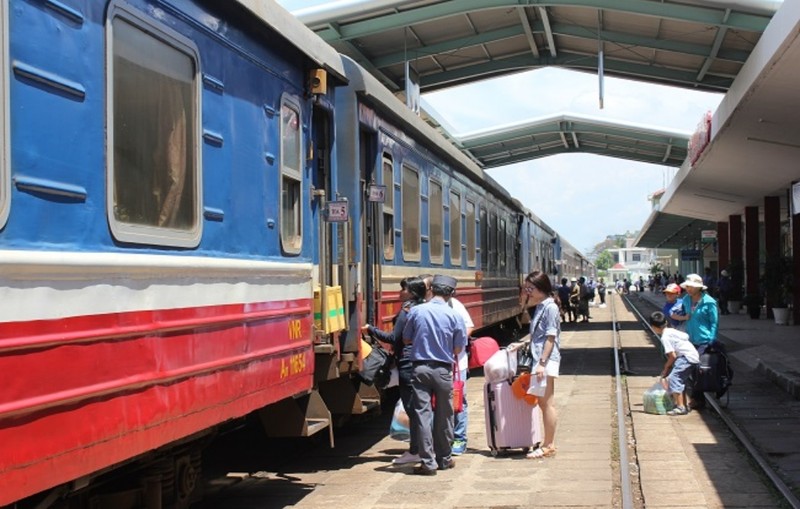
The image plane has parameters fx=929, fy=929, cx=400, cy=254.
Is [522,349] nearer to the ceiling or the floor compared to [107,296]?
nearer to the floor

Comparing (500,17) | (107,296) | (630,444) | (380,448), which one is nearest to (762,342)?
(500,17)

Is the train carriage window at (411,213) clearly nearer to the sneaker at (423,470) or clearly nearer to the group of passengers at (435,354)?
the group of passengers at (435,354)

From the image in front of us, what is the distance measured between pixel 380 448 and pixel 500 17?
44.9 feet

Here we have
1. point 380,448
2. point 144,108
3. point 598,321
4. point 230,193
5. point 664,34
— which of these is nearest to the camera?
point 144,108

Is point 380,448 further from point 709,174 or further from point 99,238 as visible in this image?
point 709,174

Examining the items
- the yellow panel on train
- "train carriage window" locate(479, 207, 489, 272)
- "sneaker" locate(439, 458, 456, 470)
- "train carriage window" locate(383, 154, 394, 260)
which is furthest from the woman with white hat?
the yellow panel on train

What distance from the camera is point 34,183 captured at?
3480mm

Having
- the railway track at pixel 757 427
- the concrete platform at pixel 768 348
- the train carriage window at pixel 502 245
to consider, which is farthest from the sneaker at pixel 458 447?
the train carriage window at pixel 502 245

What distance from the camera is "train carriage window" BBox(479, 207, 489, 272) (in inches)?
635

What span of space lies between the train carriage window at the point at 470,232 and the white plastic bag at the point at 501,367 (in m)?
5.57

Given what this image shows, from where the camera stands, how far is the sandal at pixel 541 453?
8.80 meters

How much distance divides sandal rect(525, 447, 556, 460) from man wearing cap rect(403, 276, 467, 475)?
114 centimetres

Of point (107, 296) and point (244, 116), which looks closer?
point (107, 296)

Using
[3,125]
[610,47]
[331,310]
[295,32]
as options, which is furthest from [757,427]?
[610,47]
